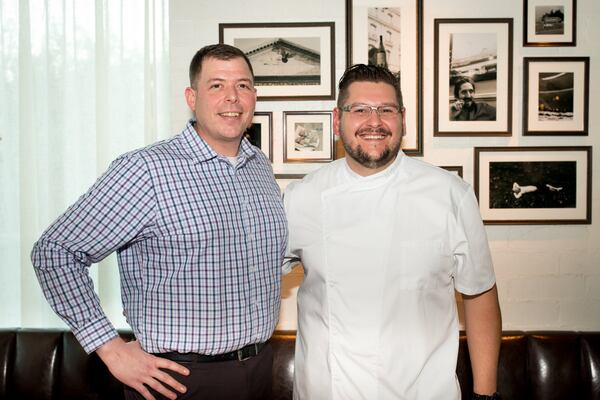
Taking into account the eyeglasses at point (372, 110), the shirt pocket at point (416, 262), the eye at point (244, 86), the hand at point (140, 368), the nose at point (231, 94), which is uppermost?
the eye at point (244, 86)

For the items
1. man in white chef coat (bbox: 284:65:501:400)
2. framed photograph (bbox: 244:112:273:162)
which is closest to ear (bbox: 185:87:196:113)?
man in white chef coat (bbox: 284:65:501:400)

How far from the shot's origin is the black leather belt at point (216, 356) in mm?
1747

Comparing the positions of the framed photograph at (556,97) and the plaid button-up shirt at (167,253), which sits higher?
the framed photograph at (556,97)

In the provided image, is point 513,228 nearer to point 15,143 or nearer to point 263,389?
point 263,389

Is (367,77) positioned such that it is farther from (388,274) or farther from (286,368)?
(286,368)

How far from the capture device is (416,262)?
73.4 inches

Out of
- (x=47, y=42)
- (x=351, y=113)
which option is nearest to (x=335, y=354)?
(x=351, y=113)

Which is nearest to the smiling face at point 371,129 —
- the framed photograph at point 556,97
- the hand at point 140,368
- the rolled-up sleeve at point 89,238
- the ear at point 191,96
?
the ear at point 191,96

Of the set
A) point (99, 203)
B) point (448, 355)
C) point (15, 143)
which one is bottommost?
point (448, 355)

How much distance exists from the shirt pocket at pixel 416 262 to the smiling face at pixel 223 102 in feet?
2.21

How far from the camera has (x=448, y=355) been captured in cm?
187

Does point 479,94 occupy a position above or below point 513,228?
above

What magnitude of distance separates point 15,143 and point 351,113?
189 cm

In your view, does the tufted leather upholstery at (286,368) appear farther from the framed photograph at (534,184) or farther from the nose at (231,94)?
the nose at (231,94)
